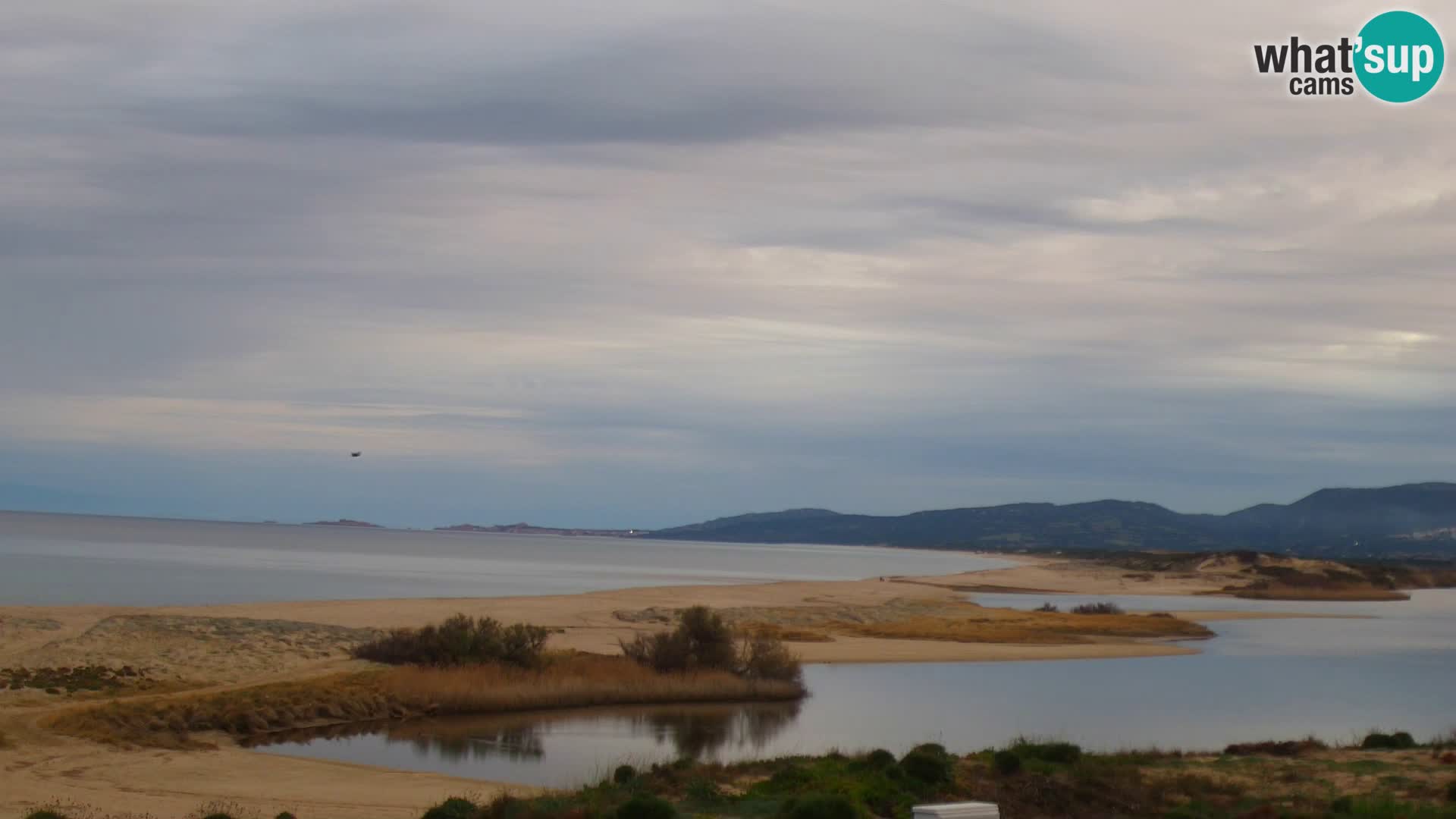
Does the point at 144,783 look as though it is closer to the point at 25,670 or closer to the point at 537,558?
the point at 25,670

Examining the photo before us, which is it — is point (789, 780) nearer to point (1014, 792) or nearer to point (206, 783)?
point (1014, 792)

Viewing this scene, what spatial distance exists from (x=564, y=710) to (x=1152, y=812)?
1897 centimetres

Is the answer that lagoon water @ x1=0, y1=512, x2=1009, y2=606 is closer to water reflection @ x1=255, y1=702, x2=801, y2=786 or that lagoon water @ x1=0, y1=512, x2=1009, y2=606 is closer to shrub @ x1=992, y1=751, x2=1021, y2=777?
water reflection @ x1=255, y1=702, x2=801, y2=786

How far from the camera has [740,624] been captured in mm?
55406

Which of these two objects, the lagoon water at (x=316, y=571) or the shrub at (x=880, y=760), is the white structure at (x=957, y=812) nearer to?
the shrub at (x=880, y=760)

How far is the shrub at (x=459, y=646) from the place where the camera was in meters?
36.0

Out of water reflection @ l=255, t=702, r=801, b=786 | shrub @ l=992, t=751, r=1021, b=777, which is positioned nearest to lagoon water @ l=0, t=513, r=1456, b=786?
water reflection @ l=255, t=702, r=801, b=786

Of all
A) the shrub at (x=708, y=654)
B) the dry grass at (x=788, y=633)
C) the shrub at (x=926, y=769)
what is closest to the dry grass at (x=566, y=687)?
the shrub at (x=708, y=654)

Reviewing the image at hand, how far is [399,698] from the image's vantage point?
3228 centimetres

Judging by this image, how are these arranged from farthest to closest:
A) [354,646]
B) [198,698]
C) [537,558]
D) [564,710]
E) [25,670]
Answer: [537,558]
[354,646]
[564,710]
[25,670]
[198,698]

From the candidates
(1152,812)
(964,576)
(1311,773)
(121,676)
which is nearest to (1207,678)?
(1311,773)

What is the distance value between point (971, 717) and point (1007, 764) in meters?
13.7

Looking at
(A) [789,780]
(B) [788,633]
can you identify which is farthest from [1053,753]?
(B) [788,633]

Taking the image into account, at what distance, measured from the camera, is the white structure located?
13.3 metres
